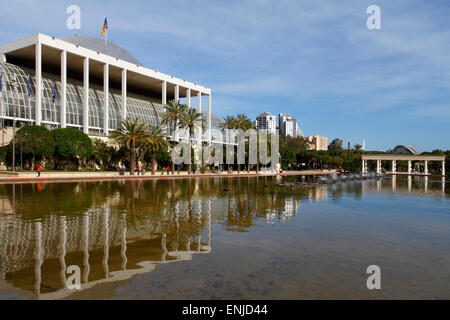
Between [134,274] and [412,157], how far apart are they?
118628 mm

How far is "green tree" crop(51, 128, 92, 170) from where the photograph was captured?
44969 millimetres

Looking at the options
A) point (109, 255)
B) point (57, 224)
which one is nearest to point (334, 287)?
point (109, 255)

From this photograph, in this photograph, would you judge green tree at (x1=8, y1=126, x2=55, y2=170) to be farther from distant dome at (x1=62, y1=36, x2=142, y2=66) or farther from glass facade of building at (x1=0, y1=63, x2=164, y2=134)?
distant dome at (x1=62, y1=36, x2=142, y2=66)

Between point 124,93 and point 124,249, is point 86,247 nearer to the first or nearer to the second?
point 124,249

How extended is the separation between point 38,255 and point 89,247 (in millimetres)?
1108

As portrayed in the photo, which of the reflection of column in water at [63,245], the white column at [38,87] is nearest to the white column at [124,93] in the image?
the white column at [38,87]

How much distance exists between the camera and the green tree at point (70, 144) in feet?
148

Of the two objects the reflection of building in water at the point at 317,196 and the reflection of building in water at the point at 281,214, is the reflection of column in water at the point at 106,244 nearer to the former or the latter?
the reflection of building in water at the point at 281,214

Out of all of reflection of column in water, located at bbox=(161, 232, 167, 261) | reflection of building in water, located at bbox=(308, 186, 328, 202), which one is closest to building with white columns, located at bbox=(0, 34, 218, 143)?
reflection of building in water, located at bbox=(308, 186, 328, 202)

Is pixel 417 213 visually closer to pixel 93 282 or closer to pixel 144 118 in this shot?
pixel 93 282

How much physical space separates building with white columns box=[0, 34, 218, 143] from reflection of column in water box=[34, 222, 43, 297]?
4528 centimetres

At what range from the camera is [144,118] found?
70.6 metres

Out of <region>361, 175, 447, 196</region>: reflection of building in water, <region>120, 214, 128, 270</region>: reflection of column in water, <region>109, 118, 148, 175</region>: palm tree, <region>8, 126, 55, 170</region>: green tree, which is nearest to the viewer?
<region>120, 214, 128, 270</region>: reflection of column in water

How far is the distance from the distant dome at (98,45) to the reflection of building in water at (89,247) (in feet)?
248
